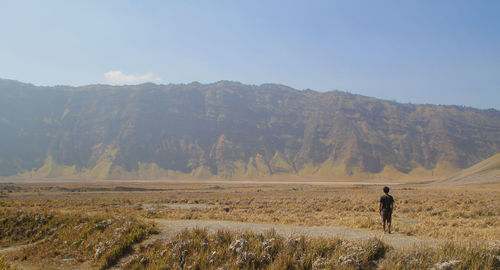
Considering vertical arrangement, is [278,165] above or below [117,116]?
below

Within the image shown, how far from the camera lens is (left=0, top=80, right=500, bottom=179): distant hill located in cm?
14475

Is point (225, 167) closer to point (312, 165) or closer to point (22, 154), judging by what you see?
point (312, 165)

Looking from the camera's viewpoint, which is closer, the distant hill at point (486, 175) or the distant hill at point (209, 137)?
the distant hill at point (486, 175)

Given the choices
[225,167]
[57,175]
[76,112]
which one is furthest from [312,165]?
[76,112]

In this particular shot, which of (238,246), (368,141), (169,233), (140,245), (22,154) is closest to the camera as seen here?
(238,246)

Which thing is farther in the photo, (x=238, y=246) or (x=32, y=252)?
(x=32, y=252)

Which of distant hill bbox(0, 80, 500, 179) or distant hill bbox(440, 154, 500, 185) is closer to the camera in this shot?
distant hill bbox(440, 154, 500, 185)

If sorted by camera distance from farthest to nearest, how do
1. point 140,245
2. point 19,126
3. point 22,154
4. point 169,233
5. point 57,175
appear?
point 19,126, point 22,154, point 57,175, point 169,233, point 140,245

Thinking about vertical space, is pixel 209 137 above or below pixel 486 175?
above

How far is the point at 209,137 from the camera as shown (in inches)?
6590

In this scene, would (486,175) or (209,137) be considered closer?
(486,175)

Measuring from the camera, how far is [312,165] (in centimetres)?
15362

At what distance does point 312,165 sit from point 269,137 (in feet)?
101

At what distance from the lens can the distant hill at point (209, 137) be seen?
145m
